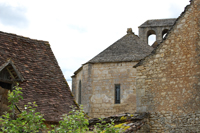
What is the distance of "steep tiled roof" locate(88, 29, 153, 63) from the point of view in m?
18.4

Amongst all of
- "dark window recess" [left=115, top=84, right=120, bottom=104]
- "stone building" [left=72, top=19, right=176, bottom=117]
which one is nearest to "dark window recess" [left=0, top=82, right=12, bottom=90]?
→ "stone building" [left=72, top=19, right=176, bottom=117]

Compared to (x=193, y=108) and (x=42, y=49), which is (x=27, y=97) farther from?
(x=193, y=108)

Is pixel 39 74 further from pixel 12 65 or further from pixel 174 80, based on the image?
pixel 174 80

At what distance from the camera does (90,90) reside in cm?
1867

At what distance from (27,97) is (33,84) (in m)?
0.73

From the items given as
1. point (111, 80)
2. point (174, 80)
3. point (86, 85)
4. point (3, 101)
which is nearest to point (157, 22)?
point (111, 80)

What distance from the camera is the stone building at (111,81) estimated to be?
18047mm

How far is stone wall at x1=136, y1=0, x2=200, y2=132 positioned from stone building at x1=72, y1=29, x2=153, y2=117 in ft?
22.7

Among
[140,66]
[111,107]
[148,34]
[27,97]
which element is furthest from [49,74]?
[148,34]

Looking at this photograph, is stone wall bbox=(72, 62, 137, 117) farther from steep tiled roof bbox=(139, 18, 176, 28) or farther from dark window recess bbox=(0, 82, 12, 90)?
steep tiled roof bbox=(139, 18, 176, 28)

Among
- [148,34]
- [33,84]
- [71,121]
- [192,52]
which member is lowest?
[71,121]

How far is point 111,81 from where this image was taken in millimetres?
18438

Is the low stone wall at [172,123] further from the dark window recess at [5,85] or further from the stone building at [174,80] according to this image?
the dark window recess at [5,85]

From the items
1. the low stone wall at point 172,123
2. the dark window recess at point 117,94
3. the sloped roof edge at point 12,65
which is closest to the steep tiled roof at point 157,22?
the dark window recess at point 117,94
